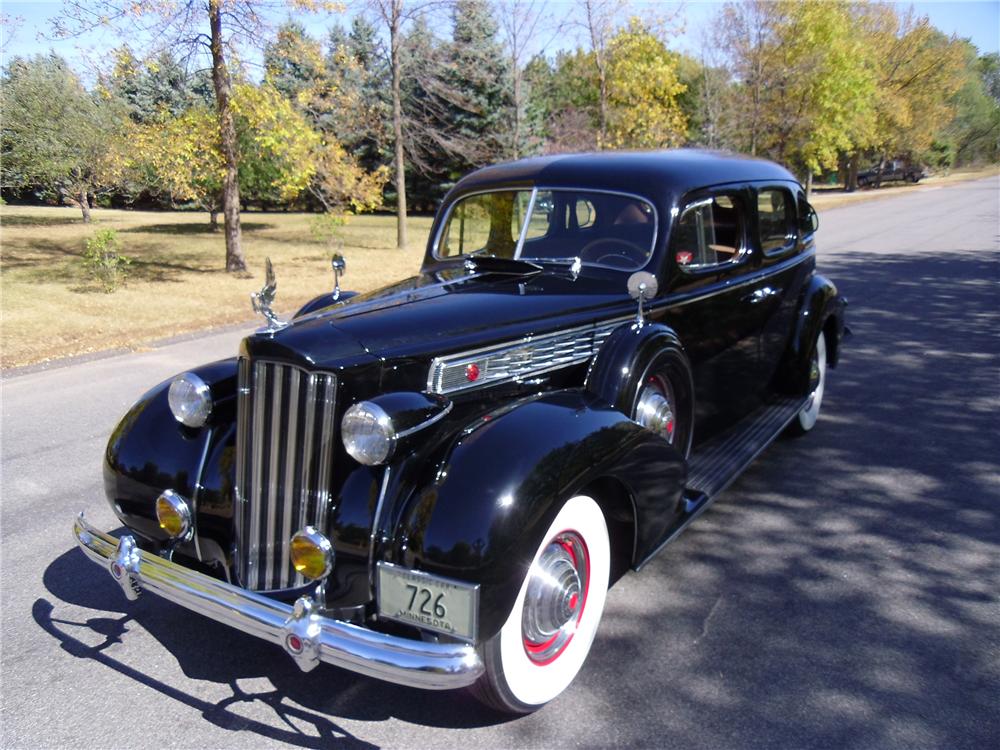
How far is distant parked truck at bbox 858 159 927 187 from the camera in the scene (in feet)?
167

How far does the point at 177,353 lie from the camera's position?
841 cm

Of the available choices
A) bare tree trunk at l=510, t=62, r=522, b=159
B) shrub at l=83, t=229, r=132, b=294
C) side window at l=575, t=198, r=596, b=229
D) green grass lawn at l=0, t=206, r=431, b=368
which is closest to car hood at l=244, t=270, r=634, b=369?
side window at l=575, t=198, r=596, b=229

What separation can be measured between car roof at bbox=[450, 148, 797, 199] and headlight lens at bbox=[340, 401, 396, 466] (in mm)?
2194

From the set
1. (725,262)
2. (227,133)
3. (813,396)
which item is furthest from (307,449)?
(227,133)

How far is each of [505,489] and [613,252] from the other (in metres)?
1.97

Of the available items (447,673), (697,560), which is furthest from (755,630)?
(447,673)

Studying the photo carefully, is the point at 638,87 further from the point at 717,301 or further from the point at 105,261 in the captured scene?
the point at 717,301

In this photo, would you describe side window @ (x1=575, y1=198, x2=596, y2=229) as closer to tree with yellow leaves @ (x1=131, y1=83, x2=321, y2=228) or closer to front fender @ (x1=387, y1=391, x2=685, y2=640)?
front fender @ (x1=387, y1=391, x2=685, y2=640)

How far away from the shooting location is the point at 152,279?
13188 mm

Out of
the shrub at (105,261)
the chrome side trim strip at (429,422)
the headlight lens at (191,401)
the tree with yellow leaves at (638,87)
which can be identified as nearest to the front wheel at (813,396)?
the chrome side trim strip at (429,422)

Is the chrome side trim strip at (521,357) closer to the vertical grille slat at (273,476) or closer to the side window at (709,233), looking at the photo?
the side window at (709,233)

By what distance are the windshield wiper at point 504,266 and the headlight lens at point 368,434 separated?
1.57 meters

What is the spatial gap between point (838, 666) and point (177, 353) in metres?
7.27

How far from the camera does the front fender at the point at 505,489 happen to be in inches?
95.6
